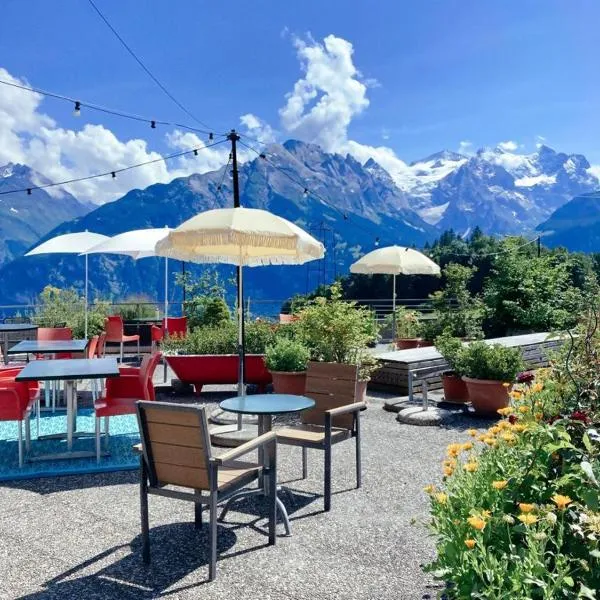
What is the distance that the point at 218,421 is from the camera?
6191 mm

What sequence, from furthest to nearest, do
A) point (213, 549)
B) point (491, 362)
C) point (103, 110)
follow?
point (103, 110)
point (491, 362)
point (213, 549)

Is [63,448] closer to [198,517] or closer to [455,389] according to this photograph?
[198,517]

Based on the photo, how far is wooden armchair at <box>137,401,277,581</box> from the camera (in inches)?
115

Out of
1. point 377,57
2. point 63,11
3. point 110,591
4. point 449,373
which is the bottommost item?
point 110,591

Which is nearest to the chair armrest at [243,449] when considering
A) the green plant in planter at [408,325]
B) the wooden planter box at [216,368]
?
the wooden planter box at [216,368]

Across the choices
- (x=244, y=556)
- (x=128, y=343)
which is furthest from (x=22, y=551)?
(x=128, y=343)

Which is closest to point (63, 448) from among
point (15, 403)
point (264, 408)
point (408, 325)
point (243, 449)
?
point (15, 403)

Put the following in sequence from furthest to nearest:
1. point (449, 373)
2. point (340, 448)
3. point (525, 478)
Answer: point (449, 373)
point (340, 448)
point (525, 478)

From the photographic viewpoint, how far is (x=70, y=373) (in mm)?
4664

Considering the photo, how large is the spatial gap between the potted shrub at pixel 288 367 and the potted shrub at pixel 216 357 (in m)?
0.61

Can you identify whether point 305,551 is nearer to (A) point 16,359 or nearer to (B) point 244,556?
(B) point 244,556

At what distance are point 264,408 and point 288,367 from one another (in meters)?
3.13

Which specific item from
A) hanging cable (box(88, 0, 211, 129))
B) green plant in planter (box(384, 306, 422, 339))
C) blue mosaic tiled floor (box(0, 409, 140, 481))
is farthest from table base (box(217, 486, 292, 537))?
green plant in planter (box(384, 306, 422, 339))

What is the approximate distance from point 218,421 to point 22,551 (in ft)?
9.93
